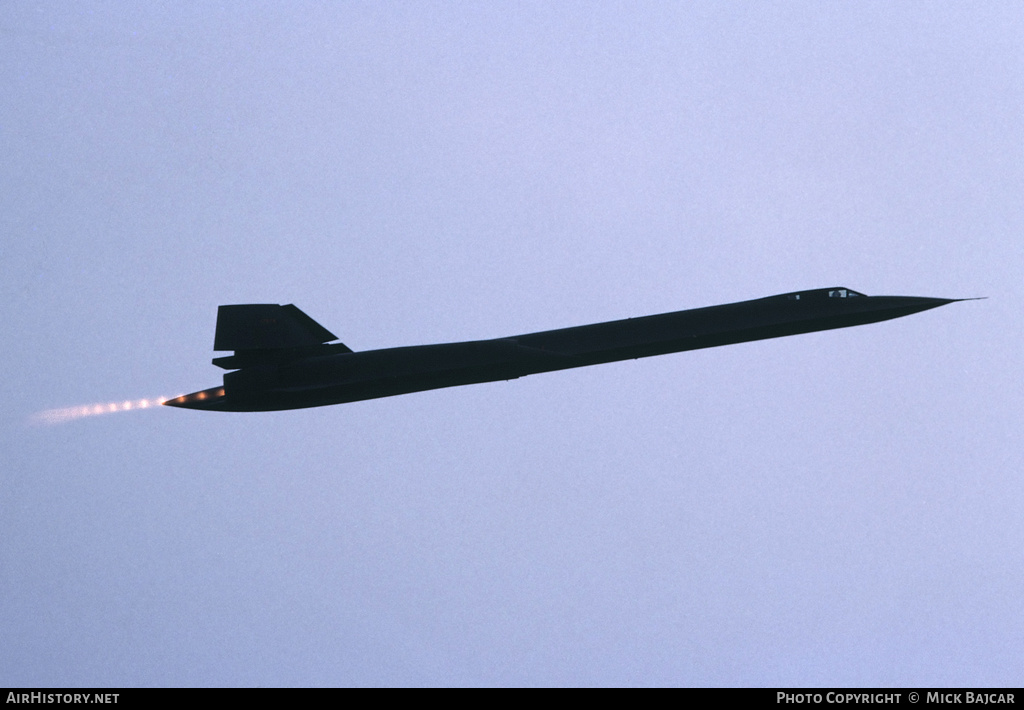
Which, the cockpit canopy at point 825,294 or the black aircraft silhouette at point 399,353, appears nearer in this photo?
the black aircraft silhouette at point 399,353

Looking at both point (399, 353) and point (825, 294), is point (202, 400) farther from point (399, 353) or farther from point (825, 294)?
point (825, 294)

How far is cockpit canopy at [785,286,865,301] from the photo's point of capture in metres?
41.9

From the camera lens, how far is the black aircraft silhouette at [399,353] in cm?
3972

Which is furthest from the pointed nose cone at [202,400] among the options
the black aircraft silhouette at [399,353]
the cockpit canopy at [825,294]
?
the cockpit canopy at [825,294]

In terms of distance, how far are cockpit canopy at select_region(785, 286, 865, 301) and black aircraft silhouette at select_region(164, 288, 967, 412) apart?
1058mm

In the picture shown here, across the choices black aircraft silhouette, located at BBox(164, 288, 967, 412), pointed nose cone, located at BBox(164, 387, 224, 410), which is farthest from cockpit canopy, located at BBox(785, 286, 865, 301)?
pointed nose cone, located at BBox(164, 387, 224, 410)

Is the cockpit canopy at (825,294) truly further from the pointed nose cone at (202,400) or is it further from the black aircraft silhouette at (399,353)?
the pointed nose cone at (202,400)

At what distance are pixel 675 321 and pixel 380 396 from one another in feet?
37.6

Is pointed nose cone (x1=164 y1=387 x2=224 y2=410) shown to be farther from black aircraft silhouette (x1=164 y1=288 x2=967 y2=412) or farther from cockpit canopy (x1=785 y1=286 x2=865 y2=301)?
cockpit canopy (x1=785 y1=286 x2=865 y2=301)

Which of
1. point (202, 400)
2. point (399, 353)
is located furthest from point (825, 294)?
point (202, 400)

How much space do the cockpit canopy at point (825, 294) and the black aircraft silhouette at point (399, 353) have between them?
106cm

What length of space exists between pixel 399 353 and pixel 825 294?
1663 centimetres

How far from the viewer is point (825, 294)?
138 ft
